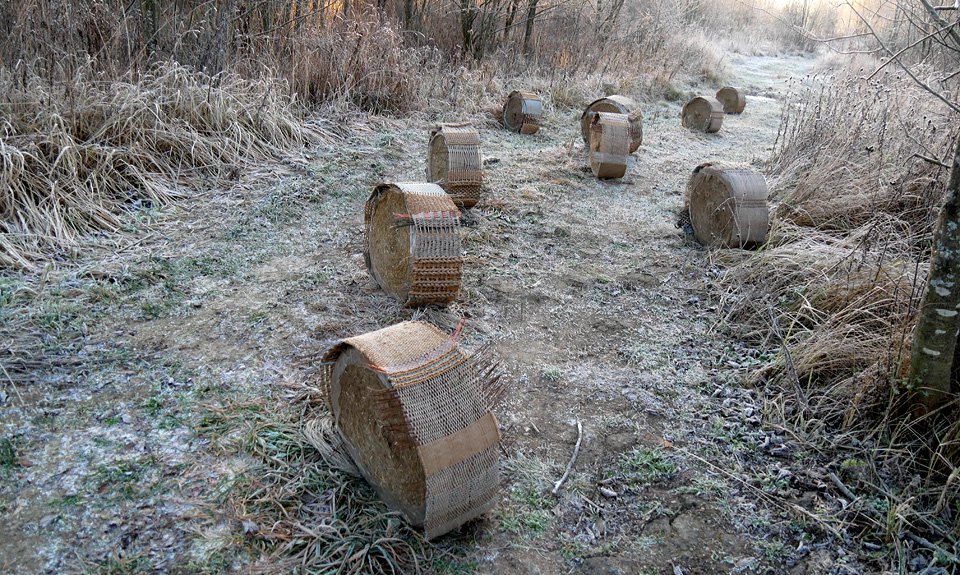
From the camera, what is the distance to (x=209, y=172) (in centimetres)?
503

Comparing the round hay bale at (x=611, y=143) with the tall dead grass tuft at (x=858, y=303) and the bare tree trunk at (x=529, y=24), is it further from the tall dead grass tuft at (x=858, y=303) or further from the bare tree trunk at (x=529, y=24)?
the bare tree trunk at (x=529, y=24)

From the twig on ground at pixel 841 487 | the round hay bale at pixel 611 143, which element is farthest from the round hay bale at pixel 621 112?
the twig on ground at pixel 841 487

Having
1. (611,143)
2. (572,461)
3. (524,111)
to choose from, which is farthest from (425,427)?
(524,111)

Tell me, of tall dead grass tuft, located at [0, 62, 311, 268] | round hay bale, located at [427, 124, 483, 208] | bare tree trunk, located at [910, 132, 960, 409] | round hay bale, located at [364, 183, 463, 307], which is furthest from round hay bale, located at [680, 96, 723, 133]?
bare tree trunk, located at [910, 132, 960, 409]

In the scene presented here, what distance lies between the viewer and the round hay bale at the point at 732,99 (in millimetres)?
9875

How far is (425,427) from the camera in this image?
2014 mm

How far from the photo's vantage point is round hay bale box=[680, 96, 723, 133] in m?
8.33

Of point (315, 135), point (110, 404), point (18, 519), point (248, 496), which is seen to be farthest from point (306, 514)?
point (315, 135)

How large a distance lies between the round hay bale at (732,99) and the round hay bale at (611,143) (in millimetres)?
4658

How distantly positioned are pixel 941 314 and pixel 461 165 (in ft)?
10.6

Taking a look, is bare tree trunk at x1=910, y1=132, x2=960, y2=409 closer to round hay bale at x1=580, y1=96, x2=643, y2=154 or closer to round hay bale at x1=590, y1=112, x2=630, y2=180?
round hay bale at x1=590, y1=112, x2=630, y2=180

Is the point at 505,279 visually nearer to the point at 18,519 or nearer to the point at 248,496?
the point at 248,496

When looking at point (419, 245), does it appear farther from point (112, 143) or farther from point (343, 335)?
point (112, 143)

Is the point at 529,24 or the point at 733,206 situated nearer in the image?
the point at 733,206
